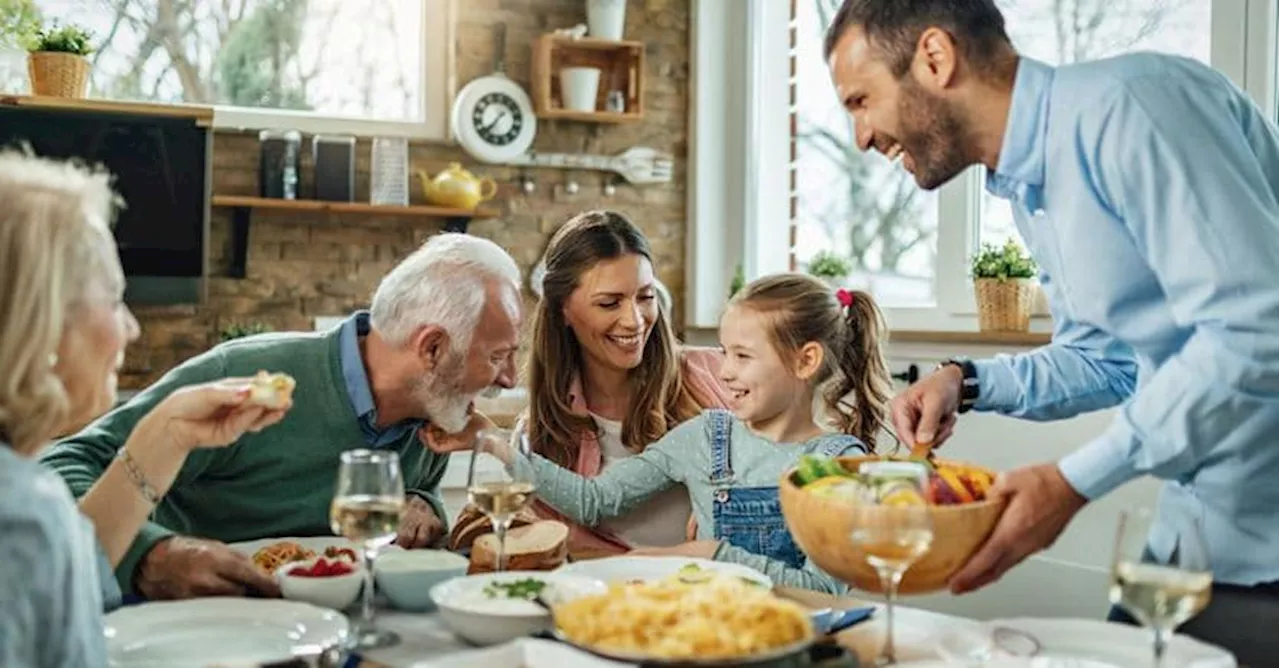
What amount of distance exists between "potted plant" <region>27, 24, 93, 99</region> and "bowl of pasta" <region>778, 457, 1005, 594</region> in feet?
12.0

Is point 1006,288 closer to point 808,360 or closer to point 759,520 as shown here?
point 808,360

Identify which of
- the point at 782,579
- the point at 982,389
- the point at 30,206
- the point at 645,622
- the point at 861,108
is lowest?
the point at 782,579

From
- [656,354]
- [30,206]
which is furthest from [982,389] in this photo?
[30,206]

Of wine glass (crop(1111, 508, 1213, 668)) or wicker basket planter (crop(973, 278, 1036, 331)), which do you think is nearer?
wine glass (crop(1111, 508, 1213, 668))

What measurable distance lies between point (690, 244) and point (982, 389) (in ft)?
11.5

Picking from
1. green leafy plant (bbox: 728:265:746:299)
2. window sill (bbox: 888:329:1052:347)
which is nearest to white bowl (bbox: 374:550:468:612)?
window sill (bbox: 888:329:1052:347)

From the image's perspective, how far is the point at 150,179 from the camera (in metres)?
4.42

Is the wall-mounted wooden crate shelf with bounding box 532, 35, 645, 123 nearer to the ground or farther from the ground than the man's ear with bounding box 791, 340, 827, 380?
farther from the ground

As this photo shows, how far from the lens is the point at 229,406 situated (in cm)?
168

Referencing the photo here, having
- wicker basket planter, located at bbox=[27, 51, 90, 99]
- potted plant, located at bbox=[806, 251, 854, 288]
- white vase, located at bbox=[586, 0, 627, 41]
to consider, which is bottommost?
potted plant, located at bbox=[806, 251, 854, 288]

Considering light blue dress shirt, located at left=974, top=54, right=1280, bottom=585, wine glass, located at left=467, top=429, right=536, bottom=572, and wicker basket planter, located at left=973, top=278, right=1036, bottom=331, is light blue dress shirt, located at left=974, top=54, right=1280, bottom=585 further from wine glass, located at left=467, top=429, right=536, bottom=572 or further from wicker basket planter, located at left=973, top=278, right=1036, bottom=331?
wicker basket planter, located at left=973, top=278, right=1036, bottom=331

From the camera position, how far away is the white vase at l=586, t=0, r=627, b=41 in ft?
17.1

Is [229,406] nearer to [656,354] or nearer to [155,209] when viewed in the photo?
[656,354]

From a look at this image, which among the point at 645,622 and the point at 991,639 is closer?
the point at 645,622
